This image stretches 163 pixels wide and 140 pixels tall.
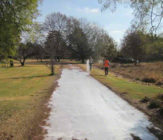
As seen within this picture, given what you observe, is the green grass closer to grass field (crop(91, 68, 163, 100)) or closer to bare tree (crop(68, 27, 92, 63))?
grass field (crop(91, 68, 163, 100))

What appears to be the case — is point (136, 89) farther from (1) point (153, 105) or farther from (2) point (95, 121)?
(2) point (95, 121)

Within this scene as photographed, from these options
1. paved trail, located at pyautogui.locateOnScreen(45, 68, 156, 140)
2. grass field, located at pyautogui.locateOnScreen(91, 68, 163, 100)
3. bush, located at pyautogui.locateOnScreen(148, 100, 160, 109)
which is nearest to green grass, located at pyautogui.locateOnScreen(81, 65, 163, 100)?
grass field, located at pyautogui.locateOnScreen(91, 68, 163, 100)

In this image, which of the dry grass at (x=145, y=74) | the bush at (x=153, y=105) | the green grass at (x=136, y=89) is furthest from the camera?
the dry grass at (x=145, y=74)

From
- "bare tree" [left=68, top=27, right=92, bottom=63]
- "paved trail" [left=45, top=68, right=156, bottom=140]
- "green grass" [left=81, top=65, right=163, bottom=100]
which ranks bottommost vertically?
"paved trail" [left=45, top=68, right=156, bottom=140]

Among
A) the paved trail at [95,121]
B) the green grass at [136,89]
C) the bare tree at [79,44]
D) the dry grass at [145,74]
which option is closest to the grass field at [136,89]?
the green grass at [136,89]

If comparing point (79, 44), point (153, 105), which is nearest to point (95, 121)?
point (153, 105)

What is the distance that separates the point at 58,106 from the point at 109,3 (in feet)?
19.3

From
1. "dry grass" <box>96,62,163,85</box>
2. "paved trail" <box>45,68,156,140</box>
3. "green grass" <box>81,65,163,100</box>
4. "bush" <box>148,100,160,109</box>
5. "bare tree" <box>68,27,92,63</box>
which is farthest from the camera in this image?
"bare tree" <box>68,27,92,63</box>

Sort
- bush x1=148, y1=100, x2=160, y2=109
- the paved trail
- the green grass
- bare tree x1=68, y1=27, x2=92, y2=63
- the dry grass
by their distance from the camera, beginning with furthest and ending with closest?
bare tree x1=68, y1=27, x2=92, y2=63 → the dry grass → the green grass → bush x1=148, y1=100, x2=160, y2=109 → the paved trail

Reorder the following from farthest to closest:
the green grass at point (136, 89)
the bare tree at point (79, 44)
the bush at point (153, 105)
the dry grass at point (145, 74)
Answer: the bare tree at point (79, 44)
the dry grass at point (145, 74)
the green grass at point (136, 89)
the bush at point (153, 105)

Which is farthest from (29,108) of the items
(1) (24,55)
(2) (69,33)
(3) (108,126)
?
(2) (69,33)

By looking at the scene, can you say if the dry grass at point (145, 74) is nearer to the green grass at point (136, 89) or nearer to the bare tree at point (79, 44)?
the green grass at point (136, 89)

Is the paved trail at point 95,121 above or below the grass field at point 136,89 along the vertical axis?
below

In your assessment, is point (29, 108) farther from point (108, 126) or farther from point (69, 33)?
point (69, 33)
